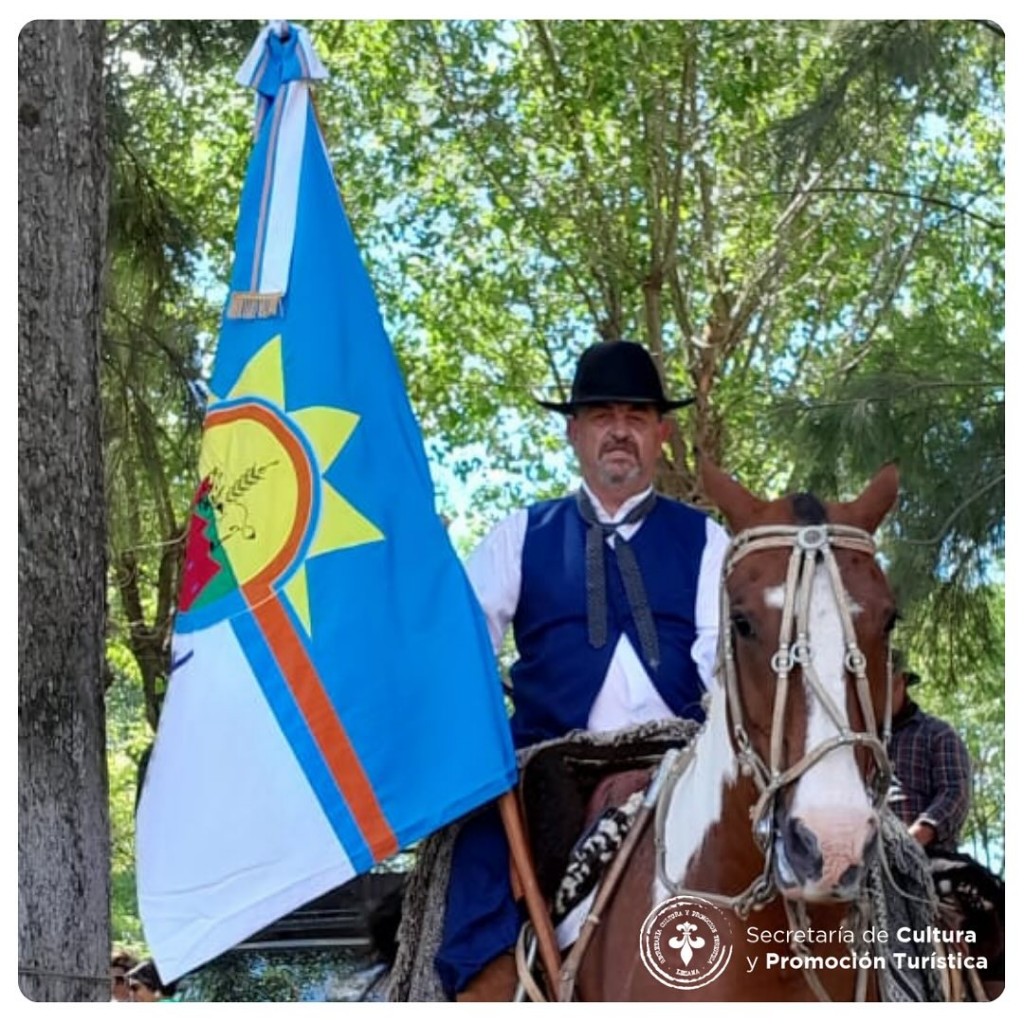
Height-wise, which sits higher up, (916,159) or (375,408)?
(916,159)

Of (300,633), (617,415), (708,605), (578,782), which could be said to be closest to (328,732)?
(300,633)

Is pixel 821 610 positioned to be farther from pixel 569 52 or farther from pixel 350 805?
pixel 569 52

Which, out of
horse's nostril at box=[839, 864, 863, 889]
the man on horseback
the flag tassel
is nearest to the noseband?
horse's nostril at box=[839, 864, 863, 889]

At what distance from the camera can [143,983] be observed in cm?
501

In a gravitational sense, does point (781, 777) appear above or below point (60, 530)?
below

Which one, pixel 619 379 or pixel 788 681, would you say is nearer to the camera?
pixel 788 681

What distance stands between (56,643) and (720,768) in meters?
1.50

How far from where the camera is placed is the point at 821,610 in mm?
3215

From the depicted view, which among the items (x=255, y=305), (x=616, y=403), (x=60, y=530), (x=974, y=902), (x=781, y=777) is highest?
(x=255, y=305)

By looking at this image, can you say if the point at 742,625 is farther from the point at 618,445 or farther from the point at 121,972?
the point at 121,972

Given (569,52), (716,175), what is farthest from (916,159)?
(569,52)

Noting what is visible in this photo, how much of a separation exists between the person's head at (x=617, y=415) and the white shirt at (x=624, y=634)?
5cm

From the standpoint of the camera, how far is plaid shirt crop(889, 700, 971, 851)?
560cm

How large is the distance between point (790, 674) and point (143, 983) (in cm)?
254
